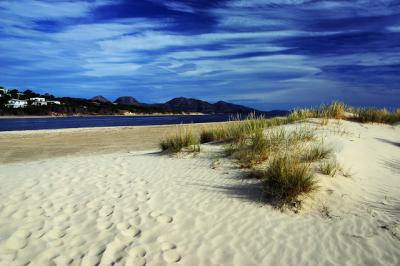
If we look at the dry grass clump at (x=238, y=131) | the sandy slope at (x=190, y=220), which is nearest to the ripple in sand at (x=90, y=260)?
the sandy slope at (x=190, y=220)

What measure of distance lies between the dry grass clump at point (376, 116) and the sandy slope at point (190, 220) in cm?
822

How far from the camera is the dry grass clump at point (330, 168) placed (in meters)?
7.56

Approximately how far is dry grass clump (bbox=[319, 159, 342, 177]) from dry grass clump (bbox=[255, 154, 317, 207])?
35.2 inches

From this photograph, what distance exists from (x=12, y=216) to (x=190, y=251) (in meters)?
3.20

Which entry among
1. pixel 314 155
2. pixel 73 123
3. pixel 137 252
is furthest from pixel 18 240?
pixel 73 123

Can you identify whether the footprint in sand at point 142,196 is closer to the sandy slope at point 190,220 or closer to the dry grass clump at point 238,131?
the sandy slope at point 190,220

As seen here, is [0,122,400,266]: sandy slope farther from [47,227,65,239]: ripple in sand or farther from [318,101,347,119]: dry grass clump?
[318,101,347,119]: dry grass clump

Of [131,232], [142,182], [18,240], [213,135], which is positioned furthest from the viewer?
[213,135]

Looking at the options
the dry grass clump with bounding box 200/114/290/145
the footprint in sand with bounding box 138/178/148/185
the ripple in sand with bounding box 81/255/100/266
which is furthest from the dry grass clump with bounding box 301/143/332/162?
the ripple in sand with bounding box 81/255/100/266

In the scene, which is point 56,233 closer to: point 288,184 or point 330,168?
point 288,184

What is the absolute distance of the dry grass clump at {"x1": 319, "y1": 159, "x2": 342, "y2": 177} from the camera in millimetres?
7562

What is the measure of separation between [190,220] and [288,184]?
1770 mm

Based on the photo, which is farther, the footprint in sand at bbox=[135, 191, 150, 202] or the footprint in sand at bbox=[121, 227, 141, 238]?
the footprint in sand at bbox=[135, 191, 150, 202]

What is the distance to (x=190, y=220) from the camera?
602cm
